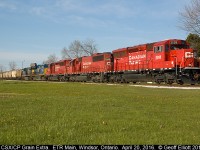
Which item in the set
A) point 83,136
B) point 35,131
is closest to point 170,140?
point 83,136

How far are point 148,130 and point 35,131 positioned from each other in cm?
244

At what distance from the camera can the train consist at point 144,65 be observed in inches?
1111

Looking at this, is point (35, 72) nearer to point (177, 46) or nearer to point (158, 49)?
point (158, 49)

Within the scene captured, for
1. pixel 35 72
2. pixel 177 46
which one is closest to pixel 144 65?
pixel 177 46

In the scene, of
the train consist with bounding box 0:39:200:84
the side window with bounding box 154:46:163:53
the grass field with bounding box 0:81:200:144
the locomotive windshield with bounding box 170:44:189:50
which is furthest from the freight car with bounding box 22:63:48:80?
the grass field with bounding box 0:81:200:144

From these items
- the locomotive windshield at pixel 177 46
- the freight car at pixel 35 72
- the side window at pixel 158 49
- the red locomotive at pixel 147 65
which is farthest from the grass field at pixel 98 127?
the freight car at pixel 35 72

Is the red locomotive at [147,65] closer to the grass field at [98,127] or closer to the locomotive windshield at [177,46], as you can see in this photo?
the locomotive windshield at [177,46]

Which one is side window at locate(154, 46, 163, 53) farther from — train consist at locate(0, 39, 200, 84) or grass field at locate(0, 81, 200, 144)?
grass field at locate(0, 81, 200, 144)

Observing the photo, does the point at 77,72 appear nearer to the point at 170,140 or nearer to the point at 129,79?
the point at 129,79

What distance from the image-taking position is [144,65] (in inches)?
1307

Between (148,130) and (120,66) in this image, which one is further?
(120,66)

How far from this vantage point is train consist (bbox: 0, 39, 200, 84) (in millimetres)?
28219

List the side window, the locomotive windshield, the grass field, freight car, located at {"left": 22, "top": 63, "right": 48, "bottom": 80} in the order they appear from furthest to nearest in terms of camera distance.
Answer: freight car, located at {"left": 22, "top": 63, "right": 48, "bottom": 80} < the side window < the locomotive windshield < the grass field

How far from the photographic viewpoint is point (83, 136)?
246 inches
